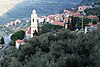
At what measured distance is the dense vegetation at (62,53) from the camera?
1068 centimetres

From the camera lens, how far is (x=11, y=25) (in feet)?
174

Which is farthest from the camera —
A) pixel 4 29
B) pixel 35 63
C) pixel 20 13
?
pixel 20 13

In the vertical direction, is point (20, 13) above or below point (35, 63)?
below

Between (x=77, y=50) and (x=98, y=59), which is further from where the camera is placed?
(x=77, y=50)

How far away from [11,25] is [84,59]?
42.4 metres

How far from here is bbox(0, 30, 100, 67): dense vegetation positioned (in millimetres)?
10680

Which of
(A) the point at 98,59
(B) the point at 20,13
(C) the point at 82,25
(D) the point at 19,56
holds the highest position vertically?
(A) the point at 98,59

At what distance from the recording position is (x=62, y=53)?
11.7 metres

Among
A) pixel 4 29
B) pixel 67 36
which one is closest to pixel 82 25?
pixel 67 36

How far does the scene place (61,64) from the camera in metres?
10.5

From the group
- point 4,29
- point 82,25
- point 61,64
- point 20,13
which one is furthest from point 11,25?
point 61,64

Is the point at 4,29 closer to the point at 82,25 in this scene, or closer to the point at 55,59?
the point at 82,25

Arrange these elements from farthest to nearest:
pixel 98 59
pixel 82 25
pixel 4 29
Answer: pixel 4 29
pixel 82 25
pixel 98 59

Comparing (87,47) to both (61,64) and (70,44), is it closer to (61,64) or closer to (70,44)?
(70,44)
